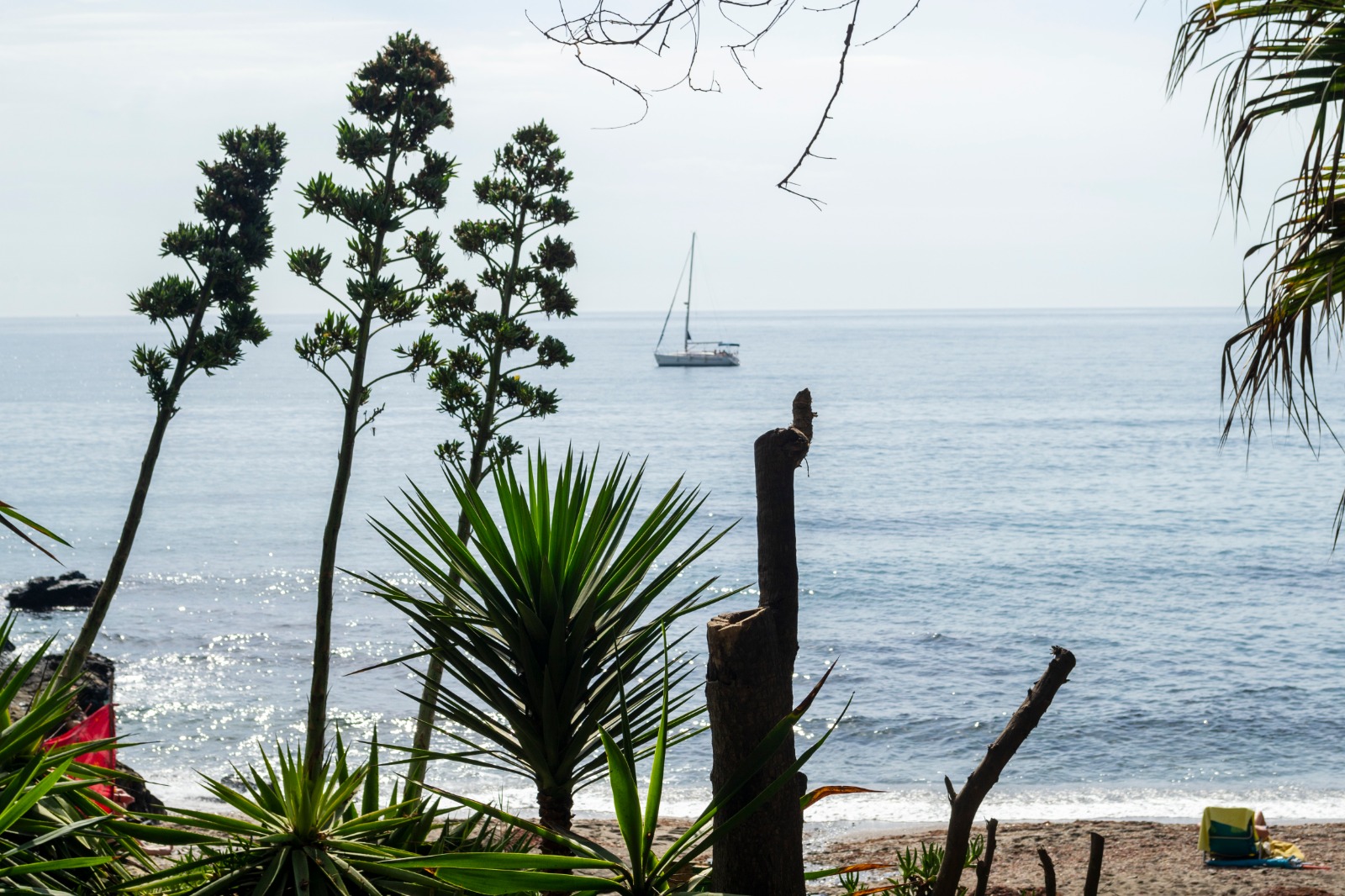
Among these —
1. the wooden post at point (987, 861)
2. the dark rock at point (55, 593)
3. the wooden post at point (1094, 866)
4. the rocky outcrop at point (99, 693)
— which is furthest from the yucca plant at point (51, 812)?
the dark rock at point (55, 593)

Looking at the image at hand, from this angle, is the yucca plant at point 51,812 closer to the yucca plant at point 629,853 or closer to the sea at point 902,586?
the sea at point 902,586

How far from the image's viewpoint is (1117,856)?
12508 millimetres

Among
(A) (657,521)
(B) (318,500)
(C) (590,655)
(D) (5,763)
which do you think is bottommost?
(B) (318,500)

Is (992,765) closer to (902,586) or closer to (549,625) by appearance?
(549,625)

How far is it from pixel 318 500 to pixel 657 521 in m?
51.1

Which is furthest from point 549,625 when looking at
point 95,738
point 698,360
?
point 698,360

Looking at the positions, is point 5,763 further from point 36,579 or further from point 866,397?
point 866,397

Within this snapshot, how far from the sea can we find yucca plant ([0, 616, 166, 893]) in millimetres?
540

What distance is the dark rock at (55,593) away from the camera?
97.5ft

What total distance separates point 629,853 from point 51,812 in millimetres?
1622

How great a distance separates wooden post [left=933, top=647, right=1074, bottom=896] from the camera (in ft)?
8.98

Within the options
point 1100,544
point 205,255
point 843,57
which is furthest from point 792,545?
point 1100,544

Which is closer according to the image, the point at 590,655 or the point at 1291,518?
the point at 590,655

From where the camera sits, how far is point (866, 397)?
96.9m
